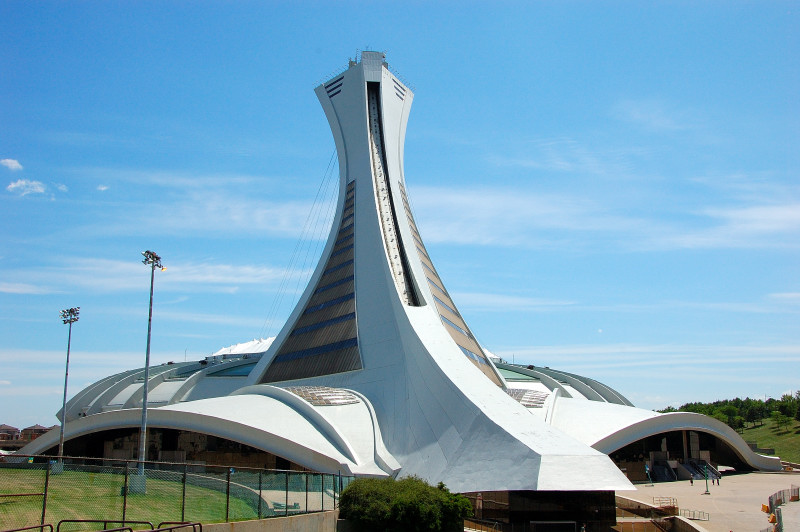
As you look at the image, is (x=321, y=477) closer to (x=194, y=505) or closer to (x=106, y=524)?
(x=194, y=505)

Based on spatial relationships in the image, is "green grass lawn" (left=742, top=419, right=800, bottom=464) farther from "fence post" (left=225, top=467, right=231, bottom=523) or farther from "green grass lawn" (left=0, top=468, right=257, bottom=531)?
"green grass lawn" (left=0, top=468, right=257, bottom=531)

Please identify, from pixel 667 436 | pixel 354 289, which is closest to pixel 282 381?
pixel 354 289

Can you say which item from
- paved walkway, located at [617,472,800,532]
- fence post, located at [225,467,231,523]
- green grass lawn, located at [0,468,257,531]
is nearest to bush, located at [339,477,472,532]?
green grass lawn, located at [0,468,257,531]

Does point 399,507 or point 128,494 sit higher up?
point 128,494

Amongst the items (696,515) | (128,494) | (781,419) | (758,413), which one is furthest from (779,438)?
(128,494)

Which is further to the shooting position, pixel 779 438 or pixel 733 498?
pixel 779 438

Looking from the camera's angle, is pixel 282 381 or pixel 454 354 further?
pixel 282 381

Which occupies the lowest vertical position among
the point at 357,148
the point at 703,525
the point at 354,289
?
the point at 703,525

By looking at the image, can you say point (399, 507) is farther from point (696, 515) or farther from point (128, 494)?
point (696, 515)

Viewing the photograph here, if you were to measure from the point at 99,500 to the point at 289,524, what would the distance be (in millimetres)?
4665

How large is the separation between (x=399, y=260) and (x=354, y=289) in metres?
3.36

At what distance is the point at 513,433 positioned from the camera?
23422 mm

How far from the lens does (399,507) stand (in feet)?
60.2

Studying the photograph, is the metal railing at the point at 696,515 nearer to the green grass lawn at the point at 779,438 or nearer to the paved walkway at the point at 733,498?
the paved walkway at the point at 733,498
